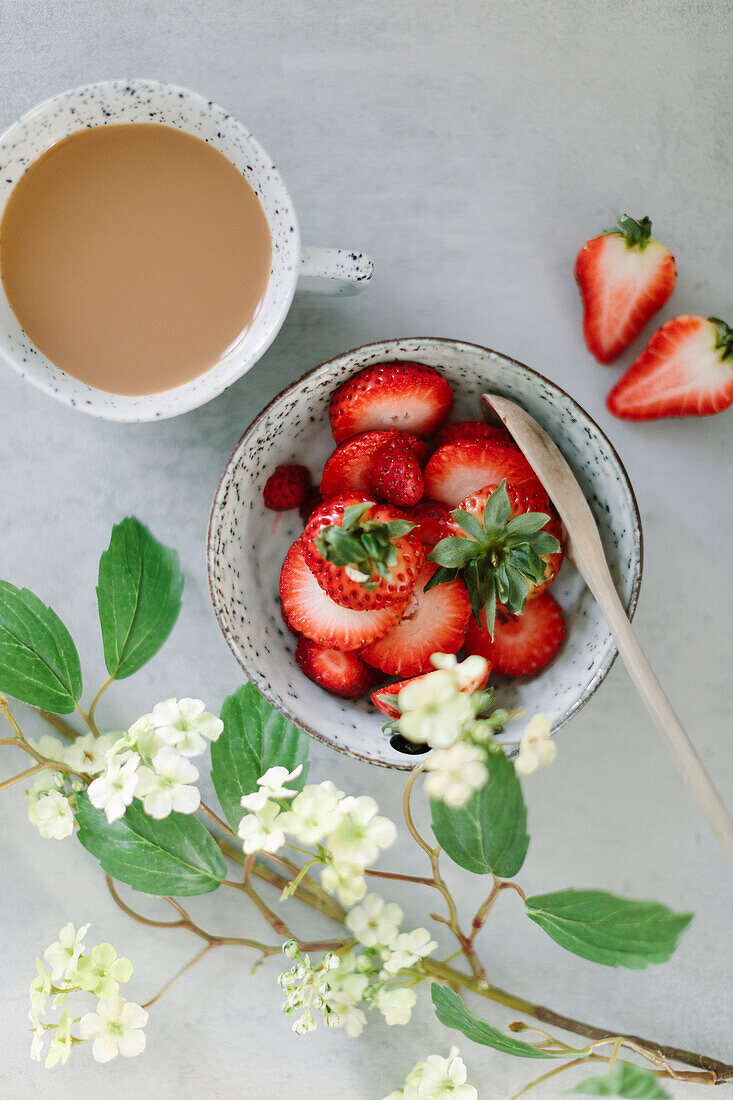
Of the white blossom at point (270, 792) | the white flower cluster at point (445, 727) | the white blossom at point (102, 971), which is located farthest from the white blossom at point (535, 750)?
the white blossom at point (102, 971)

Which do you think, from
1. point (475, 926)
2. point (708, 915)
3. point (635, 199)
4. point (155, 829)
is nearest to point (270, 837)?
point (155, 829)

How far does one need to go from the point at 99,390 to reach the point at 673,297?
59cm

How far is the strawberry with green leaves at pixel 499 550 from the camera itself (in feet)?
2.48

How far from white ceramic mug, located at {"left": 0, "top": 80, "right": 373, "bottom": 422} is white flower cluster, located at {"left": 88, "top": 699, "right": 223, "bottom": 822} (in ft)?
1.07

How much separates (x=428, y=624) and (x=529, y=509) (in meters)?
0.14

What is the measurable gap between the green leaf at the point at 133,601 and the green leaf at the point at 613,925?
42cm

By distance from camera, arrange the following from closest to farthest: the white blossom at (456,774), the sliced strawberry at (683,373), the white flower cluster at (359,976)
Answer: the white blossom at (456,774)
the white flower cluster at (359,976)
the sliced strawberry at (683,373)

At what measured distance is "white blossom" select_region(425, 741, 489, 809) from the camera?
50 cm

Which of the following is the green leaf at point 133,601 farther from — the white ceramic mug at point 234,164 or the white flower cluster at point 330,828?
the white flower cluster at point 330,828

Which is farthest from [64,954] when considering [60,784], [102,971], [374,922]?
[374,922]

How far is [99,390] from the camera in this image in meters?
0.88

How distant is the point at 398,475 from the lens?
0.82 meters

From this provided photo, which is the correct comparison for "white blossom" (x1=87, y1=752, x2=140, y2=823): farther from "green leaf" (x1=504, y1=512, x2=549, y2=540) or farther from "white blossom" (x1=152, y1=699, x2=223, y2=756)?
"green leaf" (x1=504, y1=512, x2=549, y2=540)

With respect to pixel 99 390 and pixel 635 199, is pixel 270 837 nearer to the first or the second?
pixel 99 390
